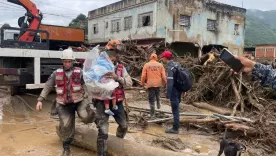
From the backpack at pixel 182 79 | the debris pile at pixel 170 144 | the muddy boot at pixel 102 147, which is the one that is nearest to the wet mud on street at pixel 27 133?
the muddy boot at pixel 102 147

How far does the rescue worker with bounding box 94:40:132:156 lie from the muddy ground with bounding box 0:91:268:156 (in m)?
0.59

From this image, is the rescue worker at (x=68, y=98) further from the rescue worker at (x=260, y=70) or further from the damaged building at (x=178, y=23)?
the damaged building at (x=178, y=23)

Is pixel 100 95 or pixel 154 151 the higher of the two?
pixel 100 95

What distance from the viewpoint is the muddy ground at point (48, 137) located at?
4945 mm

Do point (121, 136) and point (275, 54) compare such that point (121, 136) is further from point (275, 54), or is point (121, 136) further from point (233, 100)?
point (275, 54)

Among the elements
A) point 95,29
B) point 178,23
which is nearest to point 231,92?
point 178,23

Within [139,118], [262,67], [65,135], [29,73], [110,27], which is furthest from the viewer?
[110,27]

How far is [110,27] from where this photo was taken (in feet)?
95.3

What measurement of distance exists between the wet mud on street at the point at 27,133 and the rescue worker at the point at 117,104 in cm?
58

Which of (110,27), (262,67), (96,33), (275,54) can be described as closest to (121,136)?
(262,67)

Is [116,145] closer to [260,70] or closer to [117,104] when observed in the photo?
[117,104]

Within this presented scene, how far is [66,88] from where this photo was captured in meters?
4.67

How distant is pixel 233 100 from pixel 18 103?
21.4 feet

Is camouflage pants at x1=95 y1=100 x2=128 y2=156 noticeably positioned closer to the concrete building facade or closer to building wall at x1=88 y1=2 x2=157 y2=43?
building wall at x1=88 y1=2 x2=157 y2=43
